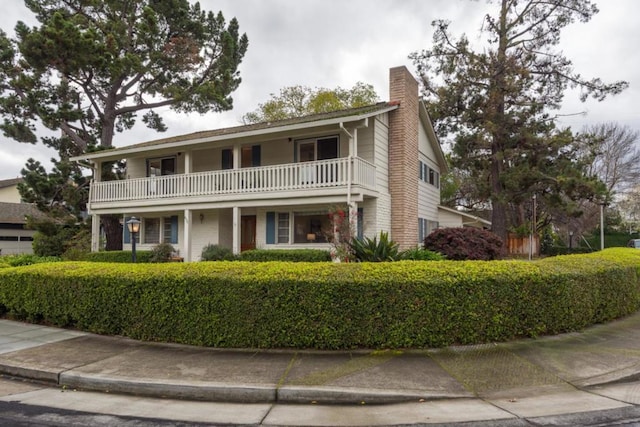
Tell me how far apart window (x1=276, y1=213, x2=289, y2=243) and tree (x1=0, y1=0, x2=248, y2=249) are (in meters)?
9.79

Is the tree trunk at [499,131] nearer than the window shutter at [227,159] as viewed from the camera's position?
No

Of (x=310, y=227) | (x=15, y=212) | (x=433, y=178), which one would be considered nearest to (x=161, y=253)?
(x=310, y=227)

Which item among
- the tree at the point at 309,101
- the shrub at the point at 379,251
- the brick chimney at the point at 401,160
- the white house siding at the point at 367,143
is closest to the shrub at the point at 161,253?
the white house siding at the point at 367,143

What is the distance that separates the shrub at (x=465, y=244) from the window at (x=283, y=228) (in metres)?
5.35

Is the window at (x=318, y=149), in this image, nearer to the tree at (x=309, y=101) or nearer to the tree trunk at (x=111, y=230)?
the tree trunk at (x=111, y=230)

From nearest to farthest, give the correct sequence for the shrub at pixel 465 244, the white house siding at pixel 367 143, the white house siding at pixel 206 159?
the shrub at pixel 465 244, the white house siding at pixel 367 143, the white house siding at pixel 206 159

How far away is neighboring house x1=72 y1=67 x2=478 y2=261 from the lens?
1334 cm

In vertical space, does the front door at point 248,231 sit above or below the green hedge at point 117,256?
above

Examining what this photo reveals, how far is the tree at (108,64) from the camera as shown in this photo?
17.5 metres

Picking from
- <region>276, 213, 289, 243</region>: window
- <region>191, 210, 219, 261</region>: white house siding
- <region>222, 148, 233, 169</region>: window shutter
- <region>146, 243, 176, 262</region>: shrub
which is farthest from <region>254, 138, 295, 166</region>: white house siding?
<region>146, 243, 176, 262</region>: shrub

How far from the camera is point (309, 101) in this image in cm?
3553

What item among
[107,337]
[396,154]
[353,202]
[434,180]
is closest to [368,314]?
[107,337]

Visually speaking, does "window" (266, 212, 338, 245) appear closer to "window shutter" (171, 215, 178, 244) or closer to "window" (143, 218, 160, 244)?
"window shutter" (171, 215, 178, 244)

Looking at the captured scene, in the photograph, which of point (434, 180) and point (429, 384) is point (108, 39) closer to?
point (434, 180)
